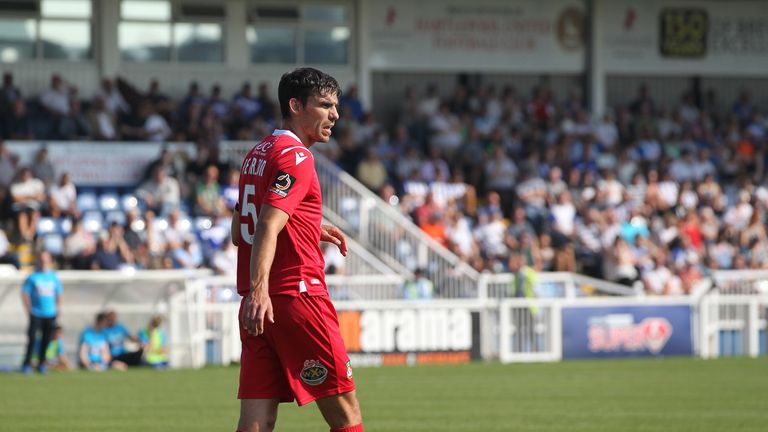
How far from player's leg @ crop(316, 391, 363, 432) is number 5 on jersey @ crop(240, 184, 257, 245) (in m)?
0.82

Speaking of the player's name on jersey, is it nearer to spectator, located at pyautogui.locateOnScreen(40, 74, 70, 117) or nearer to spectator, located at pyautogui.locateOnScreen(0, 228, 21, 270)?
spectator, located at pyautogui.locateOnScreen(0, 228, 21, 270)

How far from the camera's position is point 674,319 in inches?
875

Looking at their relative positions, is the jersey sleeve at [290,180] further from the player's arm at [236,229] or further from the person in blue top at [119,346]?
the person in blue top at [119,346]

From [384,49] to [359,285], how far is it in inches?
394

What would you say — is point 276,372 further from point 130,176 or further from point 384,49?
point 384,49

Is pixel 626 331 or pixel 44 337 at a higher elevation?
pixel 44 337

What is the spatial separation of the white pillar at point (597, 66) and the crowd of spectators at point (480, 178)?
545 mm

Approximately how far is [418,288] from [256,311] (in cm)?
1673

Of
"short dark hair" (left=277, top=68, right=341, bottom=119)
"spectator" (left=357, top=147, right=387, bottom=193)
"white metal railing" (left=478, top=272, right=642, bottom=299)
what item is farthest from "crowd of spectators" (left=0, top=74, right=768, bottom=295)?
"short dark hair" (left=277, top=68, right=341, bottom=119)

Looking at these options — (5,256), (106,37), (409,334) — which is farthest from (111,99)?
(409,334)

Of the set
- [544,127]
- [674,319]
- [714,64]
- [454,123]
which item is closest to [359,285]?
[674,319]

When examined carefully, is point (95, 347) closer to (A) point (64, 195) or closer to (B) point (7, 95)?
(A) point (64, 195)

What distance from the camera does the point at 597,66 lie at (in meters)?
32.3

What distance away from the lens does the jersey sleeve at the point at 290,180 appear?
593cm
